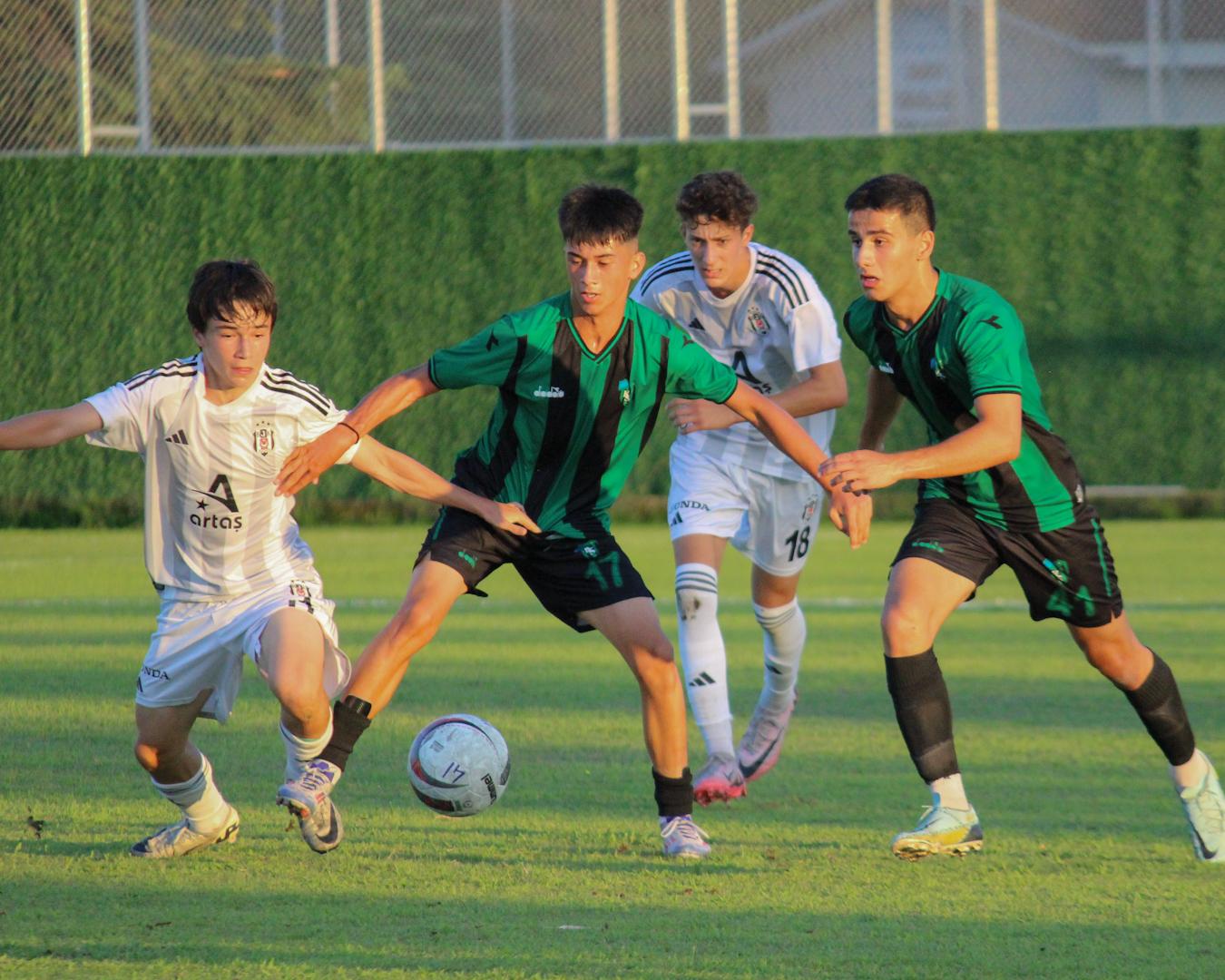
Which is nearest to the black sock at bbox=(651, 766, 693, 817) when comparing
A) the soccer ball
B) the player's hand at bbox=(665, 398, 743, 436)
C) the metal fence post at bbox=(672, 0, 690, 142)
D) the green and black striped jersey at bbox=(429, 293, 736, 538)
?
the soccer ball

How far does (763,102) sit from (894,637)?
12.3 metres

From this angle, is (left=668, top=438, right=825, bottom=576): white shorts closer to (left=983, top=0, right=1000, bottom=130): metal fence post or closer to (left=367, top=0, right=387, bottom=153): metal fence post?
(left=983, top=0, right=1000, bottom=130): metal fence post

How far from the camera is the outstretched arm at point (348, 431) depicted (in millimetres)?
4988

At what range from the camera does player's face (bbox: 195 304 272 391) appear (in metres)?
4.97

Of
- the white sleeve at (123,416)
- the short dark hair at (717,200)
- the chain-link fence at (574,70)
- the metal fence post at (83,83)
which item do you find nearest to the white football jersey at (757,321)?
the short dark hair at (717,200)

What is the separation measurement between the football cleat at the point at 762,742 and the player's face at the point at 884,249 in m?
2.00

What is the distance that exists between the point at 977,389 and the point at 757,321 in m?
1.66

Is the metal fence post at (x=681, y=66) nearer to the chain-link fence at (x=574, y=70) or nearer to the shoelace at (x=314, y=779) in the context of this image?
Result: the chain-link fence at (x=574, y=70)

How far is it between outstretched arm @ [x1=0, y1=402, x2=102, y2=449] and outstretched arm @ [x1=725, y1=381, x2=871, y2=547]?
6.29 ft

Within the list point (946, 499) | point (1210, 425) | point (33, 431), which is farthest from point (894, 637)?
point (1210, 425)

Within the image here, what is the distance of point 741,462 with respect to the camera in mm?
6711

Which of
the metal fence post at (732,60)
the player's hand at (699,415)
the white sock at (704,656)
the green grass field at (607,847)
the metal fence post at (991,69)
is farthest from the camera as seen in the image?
→ the metal fence post at (732,60)

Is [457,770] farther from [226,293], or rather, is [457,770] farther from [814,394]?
[814,394]

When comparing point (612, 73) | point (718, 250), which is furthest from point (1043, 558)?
point (612, 73)
